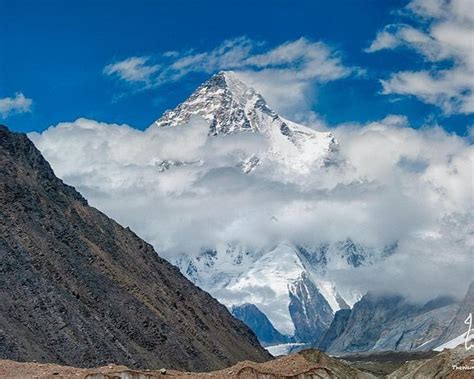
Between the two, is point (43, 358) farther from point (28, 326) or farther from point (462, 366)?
point (462, 366)

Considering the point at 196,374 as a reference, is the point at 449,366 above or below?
below

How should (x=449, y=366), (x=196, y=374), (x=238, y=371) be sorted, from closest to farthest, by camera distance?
(x=196, y=374), (x=238, y=371), (x=449, y=366)

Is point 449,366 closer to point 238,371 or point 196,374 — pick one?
point 238,371

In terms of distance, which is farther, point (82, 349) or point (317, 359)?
point (82, 349)

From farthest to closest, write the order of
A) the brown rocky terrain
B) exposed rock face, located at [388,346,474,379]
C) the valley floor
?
1. exposed rock face, located at [388,346,474,379]
2. the valley floor
3. the brown rocky terrain

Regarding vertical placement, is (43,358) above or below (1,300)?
below

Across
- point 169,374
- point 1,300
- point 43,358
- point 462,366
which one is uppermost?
point 1,300

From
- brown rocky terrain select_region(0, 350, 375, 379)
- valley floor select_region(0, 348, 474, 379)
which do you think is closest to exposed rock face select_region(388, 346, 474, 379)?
valley floor select_region(0, 348, 474, 379)

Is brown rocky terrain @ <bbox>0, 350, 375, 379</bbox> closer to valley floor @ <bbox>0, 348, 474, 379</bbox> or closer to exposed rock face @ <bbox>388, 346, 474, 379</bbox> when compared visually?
valley floor @ <bbox>0, 348, 474, 379</bbox>

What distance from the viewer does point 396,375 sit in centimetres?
13375

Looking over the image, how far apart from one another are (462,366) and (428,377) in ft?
56.5

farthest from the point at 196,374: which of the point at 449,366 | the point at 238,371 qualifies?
the point at 449,366

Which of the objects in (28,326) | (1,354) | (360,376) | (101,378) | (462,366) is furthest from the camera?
(28,326)

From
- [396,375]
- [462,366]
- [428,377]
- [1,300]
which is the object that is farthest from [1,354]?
[462,366]
